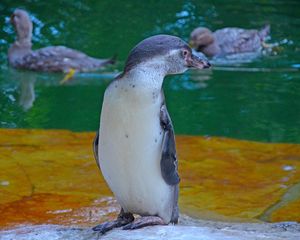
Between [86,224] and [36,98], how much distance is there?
3457 millimetres

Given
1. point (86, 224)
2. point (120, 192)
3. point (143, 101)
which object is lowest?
point (86, 224)

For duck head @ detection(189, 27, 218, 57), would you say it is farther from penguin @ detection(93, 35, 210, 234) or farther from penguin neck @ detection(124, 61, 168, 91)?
penguin neck @ detection(124, 61, 168, 91)

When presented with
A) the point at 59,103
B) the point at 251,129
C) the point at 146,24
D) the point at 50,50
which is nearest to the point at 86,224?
the point at 251,129

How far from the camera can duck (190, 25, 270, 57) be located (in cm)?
967

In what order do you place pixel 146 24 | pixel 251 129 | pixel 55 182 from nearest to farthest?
pixel 55 182, pixel 251 129, pixel 146 24

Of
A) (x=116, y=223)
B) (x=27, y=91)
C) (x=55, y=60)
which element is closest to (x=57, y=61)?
(x=55, y=60)

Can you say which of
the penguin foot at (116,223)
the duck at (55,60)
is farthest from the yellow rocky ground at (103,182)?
the duck at (55,60)

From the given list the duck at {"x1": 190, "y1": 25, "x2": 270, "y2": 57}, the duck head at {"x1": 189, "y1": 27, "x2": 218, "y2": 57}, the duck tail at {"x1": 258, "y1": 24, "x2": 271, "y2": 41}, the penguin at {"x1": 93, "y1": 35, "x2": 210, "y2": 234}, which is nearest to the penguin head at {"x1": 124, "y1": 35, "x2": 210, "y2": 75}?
the penguin at {"x1": 93, "y1": 35, "x2": 210, "y2": 234}

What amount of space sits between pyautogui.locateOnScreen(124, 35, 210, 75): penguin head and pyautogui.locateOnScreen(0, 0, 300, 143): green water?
3.29 metres

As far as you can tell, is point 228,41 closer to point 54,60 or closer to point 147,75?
point 54,60

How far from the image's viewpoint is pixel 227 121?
662 cm

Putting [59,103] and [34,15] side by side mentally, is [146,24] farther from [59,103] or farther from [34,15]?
[59,103]

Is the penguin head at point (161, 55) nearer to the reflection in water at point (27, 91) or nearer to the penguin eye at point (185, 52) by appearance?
the penguin eye at point (185, 52)

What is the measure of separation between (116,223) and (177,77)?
17.1 feet
